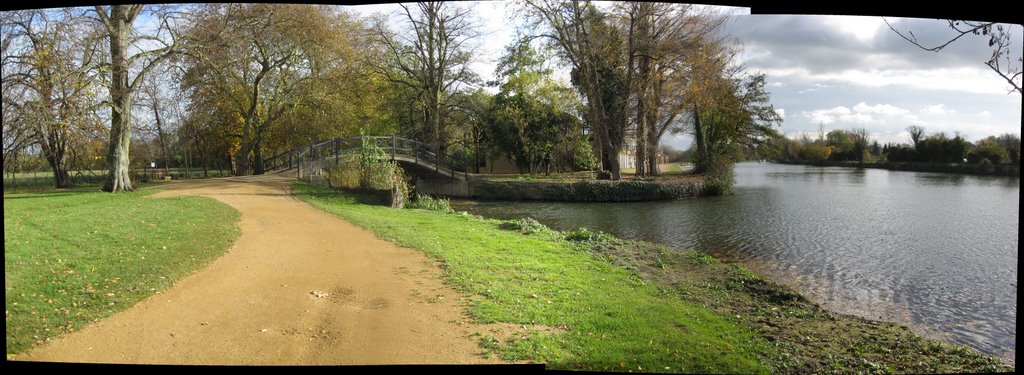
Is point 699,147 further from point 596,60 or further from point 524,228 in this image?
point 524,228

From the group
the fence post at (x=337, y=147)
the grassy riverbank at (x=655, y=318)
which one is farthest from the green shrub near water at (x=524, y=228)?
the fence post at (x=337, y=147)

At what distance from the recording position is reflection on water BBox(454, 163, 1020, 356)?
21.1 ft

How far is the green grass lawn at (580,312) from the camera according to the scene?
12.9 feet

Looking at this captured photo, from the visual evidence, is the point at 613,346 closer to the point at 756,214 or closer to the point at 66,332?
the point at 66,332

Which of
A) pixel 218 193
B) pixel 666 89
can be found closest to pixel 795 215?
pixel 666 89

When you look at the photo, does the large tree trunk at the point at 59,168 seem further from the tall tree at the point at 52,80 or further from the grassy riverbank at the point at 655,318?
the grassy riverbank at the point at 655,318

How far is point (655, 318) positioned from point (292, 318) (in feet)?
10.4

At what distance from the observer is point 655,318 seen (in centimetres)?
487

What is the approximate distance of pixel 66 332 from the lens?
3.89 metres

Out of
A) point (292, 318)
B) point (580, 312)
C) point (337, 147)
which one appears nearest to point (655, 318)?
point (580, 312)

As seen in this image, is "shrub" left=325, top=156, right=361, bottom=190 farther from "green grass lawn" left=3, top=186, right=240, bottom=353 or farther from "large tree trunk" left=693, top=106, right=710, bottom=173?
"large tree trunk" left=693, top=106, right=710, bottom=173

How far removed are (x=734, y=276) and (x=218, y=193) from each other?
1086cm

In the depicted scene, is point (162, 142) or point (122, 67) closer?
point (122, 67)

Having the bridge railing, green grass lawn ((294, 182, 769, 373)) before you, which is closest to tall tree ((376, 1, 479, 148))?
the bridge railing
